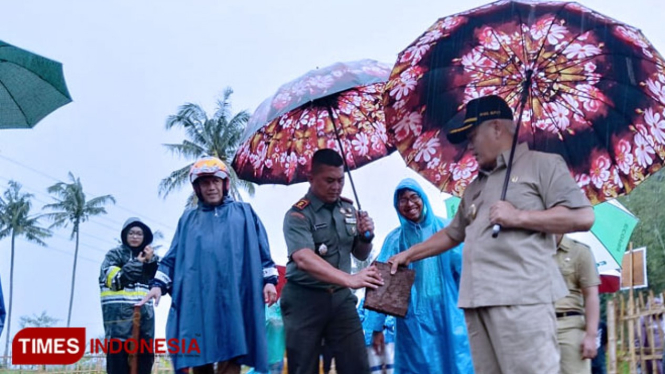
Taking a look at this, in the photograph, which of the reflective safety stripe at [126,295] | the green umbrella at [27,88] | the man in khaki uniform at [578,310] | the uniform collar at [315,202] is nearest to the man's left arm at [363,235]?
the uniform collar at [315,202]

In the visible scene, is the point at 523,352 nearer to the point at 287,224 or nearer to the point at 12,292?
the point at 287,224

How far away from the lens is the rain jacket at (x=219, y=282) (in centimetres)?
509

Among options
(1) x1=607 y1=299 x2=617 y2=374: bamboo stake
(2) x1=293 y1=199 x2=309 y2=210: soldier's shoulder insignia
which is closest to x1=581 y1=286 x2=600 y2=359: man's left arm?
(2) x1=293 y1=199 x2=309 y2=210: soldier's shoulder insignia

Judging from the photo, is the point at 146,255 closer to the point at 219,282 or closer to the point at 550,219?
the point at 219,282

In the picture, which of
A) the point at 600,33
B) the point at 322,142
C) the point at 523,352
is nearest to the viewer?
the point at 523,352

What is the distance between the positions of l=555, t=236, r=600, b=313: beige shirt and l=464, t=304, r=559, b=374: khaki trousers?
1.68m

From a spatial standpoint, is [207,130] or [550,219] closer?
[550,219]

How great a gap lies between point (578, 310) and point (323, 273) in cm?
167

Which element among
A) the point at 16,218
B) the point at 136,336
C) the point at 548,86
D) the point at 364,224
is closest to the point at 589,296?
the point at 548,86

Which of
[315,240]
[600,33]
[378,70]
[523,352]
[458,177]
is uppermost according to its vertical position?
[378,70]

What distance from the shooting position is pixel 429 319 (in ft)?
19.2

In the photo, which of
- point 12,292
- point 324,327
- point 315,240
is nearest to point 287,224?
point 315,240

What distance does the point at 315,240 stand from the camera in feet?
17.4

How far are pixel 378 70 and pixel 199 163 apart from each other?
1465mm
